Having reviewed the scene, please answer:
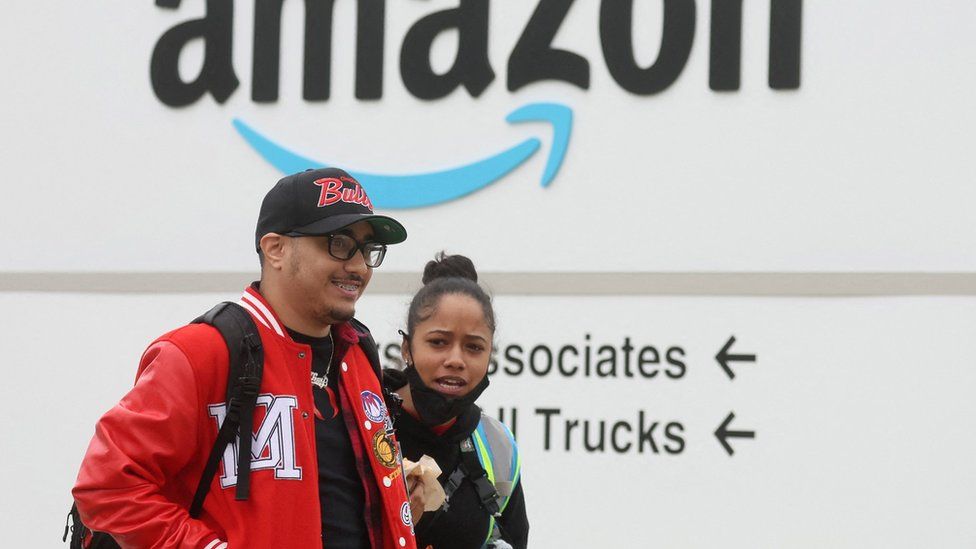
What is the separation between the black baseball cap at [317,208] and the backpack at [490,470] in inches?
26.8

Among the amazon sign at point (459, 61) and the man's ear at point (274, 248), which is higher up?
the amazon sign at point (459, 61)

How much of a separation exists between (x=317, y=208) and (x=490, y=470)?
2.94 feet

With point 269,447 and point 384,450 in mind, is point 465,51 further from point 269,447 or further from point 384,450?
point 269,447

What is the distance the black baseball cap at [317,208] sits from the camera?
2238 mm

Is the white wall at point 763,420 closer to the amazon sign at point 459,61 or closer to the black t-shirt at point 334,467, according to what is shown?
the amazon sign at point 459,61

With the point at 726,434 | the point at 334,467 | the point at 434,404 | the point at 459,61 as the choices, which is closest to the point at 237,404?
the point at 334,467

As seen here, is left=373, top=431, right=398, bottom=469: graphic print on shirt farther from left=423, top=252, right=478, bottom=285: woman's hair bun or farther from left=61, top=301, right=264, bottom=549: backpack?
left=423, top=252, right=478, bottom=285: woman's hair bun

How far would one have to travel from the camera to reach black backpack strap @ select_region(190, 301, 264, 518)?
6.89ft

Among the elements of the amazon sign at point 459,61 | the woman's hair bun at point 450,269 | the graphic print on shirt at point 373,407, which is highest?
the amazon sign at point 459,61

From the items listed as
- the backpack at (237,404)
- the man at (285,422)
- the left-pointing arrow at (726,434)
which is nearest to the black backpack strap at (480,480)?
the man at (285,422)

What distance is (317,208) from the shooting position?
2.25m

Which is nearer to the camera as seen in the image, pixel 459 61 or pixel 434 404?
pixel 434 404

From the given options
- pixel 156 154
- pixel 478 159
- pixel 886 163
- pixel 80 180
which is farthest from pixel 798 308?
pixel 80 180

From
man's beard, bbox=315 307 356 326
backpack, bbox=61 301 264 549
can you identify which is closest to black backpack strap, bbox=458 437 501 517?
man's beard, bbox=315 307 356 326
